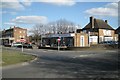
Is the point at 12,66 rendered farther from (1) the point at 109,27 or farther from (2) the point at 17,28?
(2) the point at 17,28

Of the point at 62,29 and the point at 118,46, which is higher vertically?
the point at 62,29

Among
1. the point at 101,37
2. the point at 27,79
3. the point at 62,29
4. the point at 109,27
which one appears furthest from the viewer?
the point at 62,29

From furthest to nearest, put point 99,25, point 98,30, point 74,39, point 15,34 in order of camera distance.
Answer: point 15,34 → point 99,25 → point 98,30 → point 74,39

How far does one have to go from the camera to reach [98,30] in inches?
3189

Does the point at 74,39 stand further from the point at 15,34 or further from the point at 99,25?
the point at 15,34

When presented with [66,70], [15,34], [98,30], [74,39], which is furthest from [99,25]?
[66,70]

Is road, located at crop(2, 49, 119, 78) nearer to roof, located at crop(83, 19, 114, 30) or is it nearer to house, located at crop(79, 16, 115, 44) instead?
house, located at crop(79, 16, 115, 44)

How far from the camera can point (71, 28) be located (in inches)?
4424

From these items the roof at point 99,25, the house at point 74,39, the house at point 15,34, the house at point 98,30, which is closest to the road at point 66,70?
the house at point 74,39

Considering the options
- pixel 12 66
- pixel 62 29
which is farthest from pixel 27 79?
pixel 62 29

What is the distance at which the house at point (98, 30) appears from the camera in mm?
79125

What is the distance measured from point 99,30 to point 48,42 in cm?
1845

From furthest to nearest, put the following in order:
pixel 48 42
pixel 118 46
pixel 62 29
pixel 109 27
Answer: pixel 62 29 < pixel 109 27 < pixel 48 42 < pixel 118 46

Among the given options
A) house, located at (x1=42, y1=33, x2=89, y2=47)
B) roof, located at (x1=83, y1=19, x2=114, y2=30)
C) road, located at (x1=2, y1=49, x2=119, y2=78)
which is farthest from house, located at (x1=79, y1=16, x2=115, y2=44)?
road, located at (x1=2, y1=49, x2=119, y2=78)
